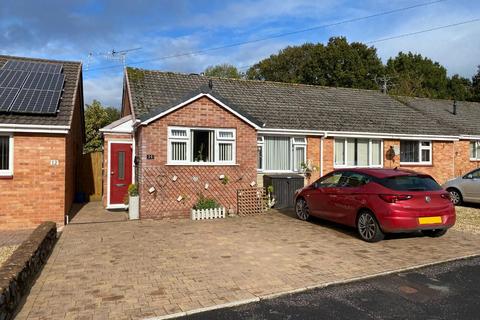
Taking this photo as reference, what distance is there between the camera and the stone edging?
4.64 metres

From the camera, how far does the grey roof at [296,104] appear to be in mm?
15188

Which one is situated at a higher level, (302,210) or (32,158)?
(32,158)

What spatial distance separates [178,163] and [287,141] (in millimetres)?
5037

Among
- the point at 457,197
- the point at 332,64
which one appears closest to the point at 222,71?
the point at 332,64

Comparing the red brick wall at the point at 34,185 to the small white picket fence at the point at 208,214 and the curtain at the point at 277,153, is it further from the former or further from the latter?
the curtain at the point at 277,153

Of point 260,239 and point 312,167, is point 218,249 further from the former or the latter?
point 312,167

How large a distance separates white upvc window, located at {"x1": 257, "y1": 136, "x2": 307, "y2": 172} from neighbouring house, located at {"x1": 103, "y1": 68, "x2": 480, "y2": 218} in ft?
0.12

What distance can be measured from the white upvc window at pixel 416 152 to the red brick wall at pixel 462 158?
2307mm

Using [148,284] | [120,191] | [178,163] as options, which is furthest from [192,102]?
[148,284]

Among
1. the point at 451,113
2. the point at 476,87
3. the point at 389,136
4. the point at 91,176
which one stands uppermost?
the point at 476,87

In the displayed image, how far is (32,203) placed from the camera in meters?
10.5

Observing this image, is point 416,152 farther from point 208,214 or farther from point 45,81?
point 45,81

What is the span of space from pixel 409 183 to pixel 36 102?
31.7 ft

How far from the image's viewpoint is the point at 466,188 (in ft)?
46.9
